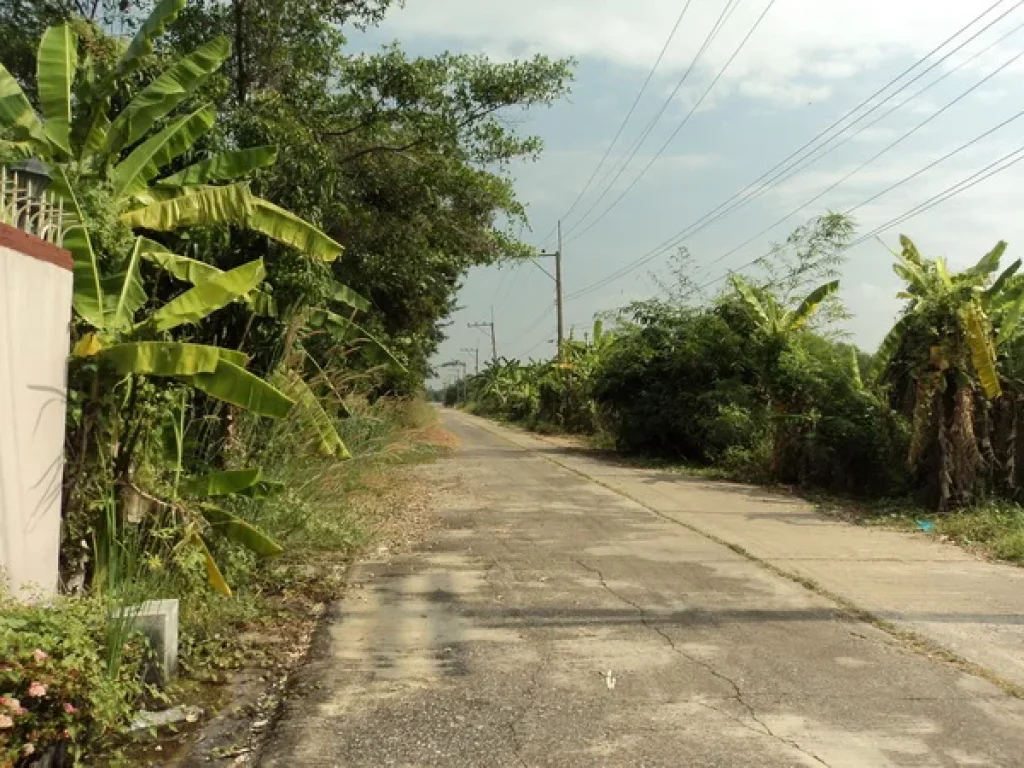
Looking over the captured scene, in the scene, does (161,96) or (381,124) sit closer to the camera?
(161,96)

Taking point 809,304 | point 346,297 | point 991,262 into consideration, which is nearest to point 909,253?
point 991,262

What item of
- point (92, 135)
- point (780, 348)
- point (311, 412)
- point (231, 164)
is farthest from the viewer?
point (780, 348)

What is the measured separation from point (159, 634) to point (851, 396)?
537 inches

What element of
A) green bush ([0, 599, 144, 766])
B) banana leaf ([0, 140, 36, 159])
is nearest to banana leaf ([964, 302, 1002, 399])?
banana leaf ([0, 140, 36, 159])

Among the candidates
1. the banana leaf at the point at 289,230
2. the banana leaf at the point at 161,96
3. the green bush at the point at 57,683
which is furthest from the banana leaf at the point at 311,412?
the green bush at the point at 57,683

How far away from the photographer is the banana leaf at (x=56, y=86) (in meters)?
6.71

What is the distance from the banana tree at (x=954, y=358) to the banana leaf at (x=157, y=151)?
10.1m

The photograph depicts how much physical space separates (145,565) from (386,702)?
Answer: 1.95m

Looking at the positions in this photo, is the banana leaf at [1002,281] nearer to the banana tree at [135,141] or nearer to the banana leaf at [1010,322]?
the banana leaf at [1010,322]

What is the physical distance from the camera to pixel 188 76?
7660 millimetres

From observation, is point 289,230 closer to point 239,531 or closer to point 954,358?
point 239,531

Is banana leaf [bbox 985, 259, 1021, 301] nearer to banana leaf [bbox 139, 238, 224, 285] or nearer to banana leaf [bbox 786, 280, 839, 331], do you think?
banana leaf [bbox 786, 280, 839, 331]

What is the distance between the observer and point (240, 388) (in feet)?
20.1

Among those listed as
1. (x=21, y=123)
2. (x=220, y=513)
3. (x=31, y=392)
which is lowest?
(x=220, y=513)
